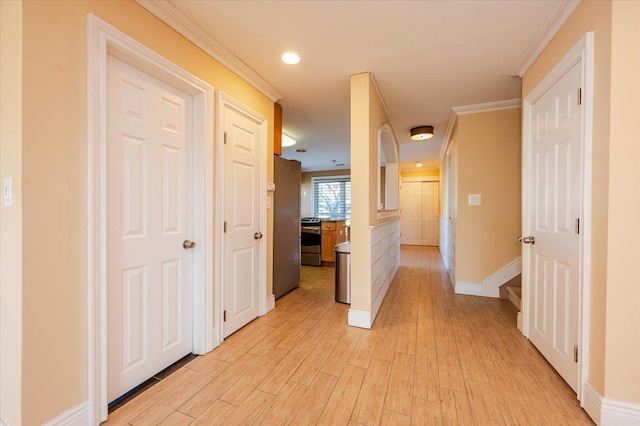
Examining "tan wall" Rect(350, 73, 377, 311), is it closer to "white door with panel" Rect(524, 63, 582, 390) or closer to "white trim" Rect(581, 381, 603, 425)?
"white door with panel" Rect(524, 63, 582, 390)

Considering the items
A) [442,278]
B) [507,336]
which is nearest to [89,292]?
[507,336]

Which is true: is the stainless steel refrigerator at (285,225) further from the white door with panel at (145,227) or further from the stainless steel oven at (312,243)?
the stainless steel oven at (312,243)

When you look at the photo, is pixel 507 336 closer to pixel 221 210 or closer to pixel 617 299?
pixel 617 299

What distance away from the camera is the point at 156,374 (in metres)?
1.84

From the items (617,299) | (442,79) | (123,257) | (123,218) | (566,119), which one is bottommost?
(617,299)

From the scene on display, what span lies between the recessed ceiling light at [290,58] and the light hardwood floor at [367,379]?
8.02 feet

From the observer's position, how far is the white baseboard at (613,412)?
4.42 feet

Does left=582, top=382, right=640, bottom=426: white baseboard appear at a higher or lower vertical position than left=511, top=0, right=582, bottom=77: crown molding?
lower

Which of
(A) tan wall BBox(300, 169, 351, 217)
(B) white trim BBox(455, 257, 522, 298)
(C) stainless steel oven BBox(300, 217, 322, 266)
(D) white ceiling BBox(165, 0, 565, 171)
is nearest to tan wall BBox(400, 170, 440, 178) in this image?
(A) tan wall BBox(300, 169, 351, 217)

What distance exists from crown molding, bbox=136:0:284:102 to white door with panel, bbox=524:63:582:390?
2.44 m

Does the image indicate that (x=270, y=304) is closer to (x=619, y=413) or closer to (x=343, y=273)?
(x=343, y=273)

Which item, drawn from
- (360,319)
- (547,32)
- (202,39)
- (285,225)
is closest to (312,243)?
(285,225)

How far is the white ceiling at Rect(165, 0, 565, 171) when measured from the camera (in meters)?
1.77

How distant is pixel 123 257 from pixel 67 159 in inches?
24.2
